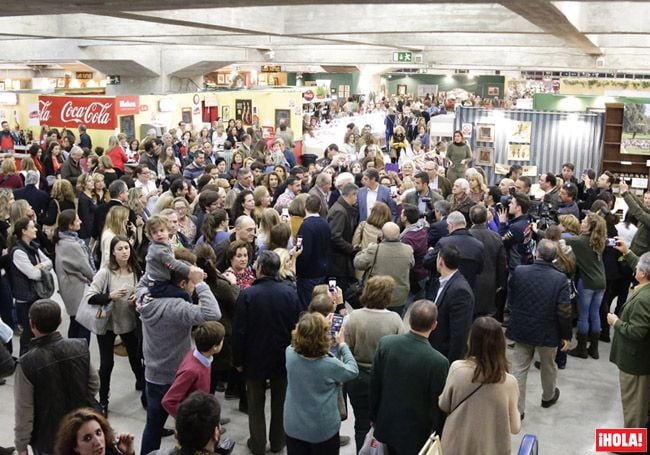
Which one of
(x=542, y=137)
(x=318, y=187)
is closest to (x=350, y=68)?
(x=542, y=137)

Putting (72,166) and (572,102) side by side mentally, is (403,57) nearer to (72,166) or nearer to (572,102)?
(572,102)

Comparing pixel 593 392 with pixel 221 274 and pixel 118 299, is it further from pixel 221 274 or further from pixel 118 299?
pixel 118 299

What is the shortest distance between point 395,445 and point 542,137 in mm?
11115

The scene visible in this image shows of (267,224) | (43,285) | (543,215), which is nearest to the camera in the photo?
(43,285)

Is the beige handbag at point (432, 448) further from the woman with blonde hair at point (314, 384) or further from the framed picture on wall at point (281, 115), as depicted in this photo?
the framed picture on wall at point (281, 115)

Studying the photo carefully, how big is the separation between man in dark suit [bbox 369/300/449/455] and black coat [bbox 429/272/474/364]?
1060 mm

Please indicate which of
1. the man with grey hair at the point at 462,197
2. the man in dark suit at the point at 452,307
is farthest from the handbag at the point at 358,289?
the man with grey hair at the point at 462,197

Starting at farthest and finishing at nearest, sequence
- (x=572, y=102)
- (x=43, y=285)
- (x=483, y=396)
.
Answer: (x=572, y=102) < (x=43, y=285) < (x=483, y=396)

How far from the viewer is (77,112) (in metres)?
16.1

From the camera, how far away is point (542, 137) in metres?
14.0

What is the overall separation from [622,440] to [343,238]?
10.5ft

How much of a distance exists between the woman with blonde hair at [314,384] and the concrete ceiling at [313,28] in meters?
3.56

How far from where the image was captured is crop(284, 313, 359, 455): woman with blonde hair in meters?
3.91

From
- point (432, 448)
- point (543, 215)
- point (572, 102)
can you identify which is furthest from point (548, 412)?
point (572, 102)
